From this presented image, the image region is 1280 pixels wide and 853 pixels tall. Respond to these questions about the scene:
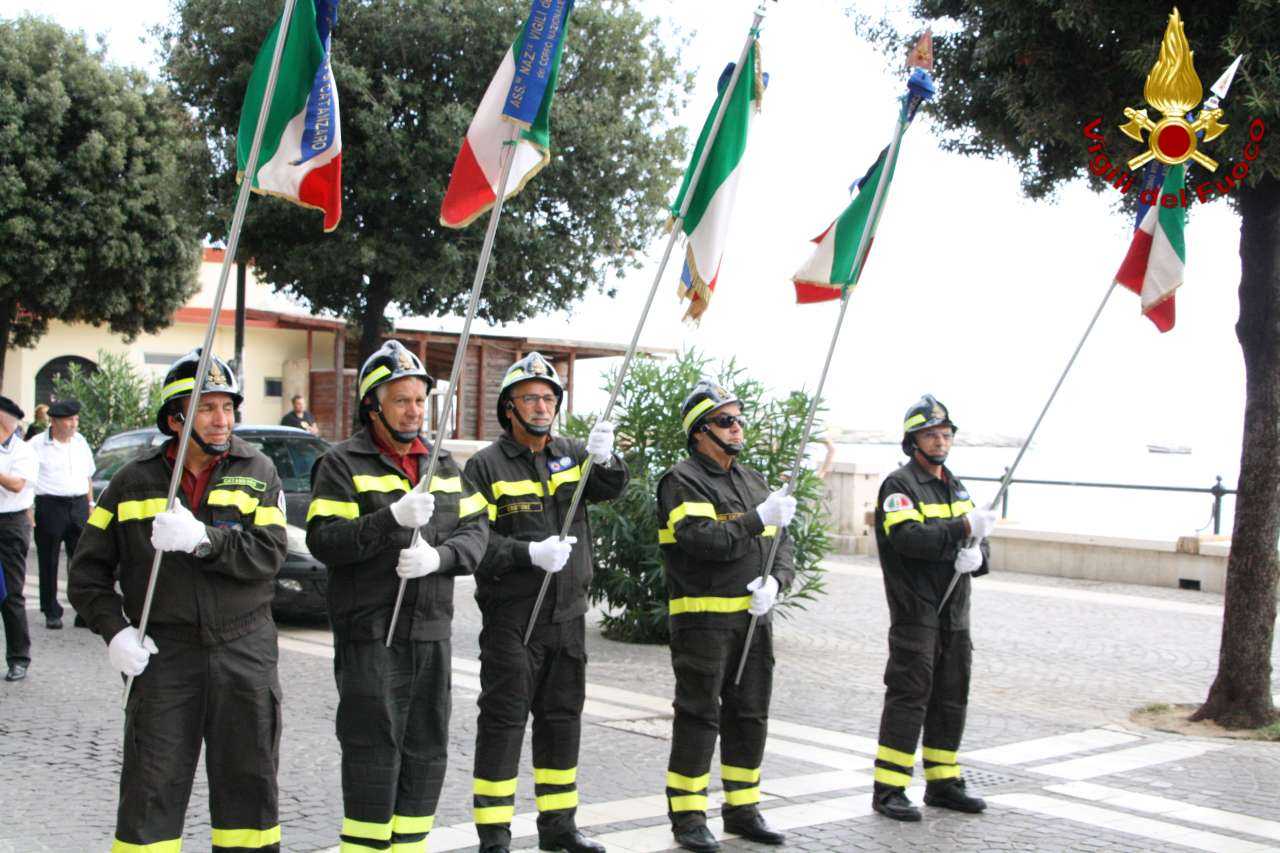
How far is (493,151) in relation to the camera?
5527 mm

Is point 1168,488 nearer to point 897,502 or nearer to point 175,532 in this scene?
point 897,502

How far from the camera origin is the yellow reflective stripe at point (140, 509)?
4.56 metres

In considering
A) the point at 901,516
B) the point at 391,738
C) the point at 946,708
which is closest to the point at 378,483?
the point at 391,738

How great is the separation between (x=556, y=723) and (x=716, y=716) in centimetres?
76

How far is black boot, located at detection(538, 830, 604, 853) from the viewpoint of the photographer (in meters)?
5.55

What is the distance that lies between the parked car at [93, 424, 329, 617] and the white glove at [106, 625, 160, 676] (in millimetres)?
5835

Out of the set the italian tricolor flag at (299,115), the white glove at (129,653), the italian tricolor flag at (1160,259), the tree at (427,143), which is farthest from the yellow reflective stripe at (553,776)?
the tree at (427,143)

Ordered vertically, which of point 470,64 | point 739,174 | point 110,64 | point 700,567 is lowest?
point 700,567

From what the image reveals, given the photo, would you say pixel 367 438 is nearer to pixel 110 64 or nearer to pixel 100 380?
pixel 100 380

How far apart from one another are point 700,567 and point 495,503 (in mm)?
1002

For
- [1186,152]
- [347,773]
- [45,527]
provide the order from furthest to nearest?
[45,527] → [1186,152] → [347,773]

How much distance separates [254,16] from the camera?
680 inches

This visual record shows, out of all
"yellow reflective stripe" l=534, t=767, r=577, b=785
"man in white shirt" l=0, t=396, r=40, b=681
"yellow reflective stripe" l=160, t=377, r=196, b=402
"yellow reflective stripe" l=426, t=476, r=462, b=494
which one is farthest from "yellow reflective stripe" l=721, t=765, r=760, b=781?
"man in white shirt" l=0, t=396, r=40, b=681

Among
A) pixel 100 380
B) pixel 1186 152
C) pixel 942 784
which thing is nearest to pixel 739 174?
pixel 1186 152
